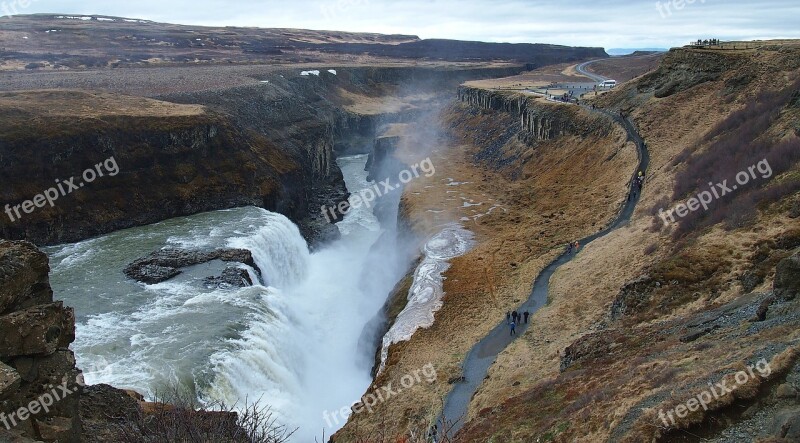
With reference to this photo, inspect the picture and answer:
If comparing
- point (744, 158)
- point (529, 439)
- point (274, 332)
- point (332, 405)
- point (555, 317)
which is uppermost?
point (744, 158)

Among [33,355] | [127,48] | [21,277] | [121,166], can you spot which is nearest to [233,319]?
[21,277]

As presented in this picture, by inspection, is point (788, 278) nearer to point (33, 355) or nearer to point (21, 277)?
point (33, 355)

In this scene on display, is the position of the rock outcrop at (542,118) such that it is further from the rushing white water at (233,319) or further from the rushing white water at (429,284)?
the rushing white water at (233,319)

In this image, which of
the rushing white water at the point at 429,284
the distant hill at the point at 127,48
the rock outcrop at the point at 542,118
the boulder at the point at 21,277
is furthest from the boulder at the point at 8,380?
the distant hill at the point at 127,48

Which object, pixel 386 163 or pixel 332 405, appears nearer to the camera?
pixel 332 405

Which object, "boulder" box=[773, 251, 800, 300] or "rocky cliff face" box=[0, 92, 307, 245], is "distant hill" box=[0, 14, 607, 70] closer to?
"rocky cliff face" box=[0, 92, 307, 245]

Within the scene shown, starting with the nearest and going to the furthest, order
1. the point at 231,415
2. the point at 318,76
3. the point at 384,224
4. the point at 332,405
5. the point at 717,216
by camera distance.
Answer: the point at 231,415 < the point at 717,216 < the point at 332,405 < the point at 384,224 < the point at 318,76

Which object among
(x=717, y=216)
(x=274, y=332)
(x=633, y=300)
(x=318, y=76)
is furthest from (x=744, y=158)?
(x=318, y=76)

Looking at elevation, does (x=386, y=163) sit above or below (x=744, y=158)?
below

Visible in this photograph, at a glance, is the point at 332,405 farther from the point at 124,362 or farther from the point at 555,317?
the point at 555,317
